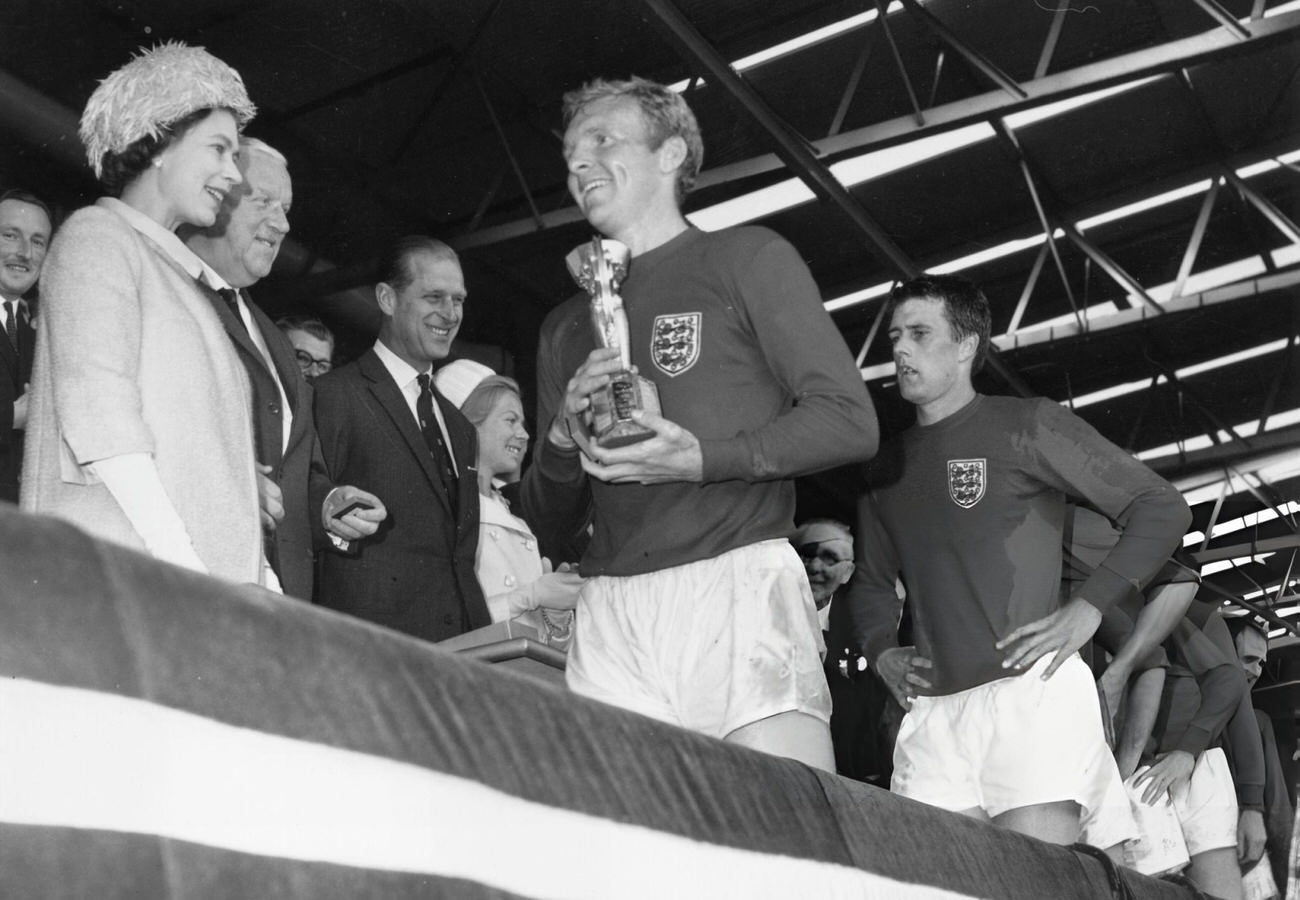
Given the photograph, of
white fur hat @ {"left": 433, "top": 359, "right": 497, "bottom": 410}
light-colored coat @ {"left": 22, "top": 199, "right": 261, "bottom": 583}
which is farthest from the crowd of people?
white fur hat @ {"left": 433, "top": 359, "right": 497, "bottom": 410}

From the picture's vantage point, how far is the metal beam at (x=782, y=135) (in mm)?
7652

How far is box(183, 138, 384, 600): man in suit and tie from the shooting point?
2.40 meters

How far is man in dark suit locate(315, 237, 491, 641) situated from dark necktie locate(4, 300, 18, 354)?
2.35 ft

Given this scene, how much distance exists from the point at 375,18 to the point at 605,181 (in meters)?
5.34

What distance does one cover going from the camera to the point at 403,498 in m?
3.26

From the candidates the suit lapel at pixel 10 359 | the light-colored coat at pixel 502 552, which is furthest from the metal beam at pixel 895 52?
the suit lapel at pixel 10 359

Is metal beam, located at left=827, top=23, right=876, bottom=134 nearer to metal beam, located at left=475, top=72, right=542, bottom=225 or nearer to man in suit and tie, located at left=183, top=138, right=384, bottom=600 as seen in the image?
metal beam, located at left=475, top=72, right=542, bottom=225

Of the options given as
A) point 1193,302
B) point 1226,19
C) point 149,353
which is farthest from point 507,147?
point 149,353

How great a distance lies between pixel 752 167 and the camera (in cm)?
881

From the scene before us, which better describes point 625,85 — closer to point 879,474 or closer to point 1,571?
point 879,474

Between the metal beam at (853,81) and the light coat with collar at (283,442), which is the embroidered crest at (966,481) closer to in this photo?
the light coat with collar at (283,442)

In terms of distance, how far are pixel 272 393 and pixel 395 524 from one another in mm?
818

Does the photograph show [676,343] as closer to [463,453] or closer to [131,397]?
[131,397]

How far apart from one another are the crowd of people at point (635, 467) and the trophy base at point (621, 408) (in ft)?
0.07
